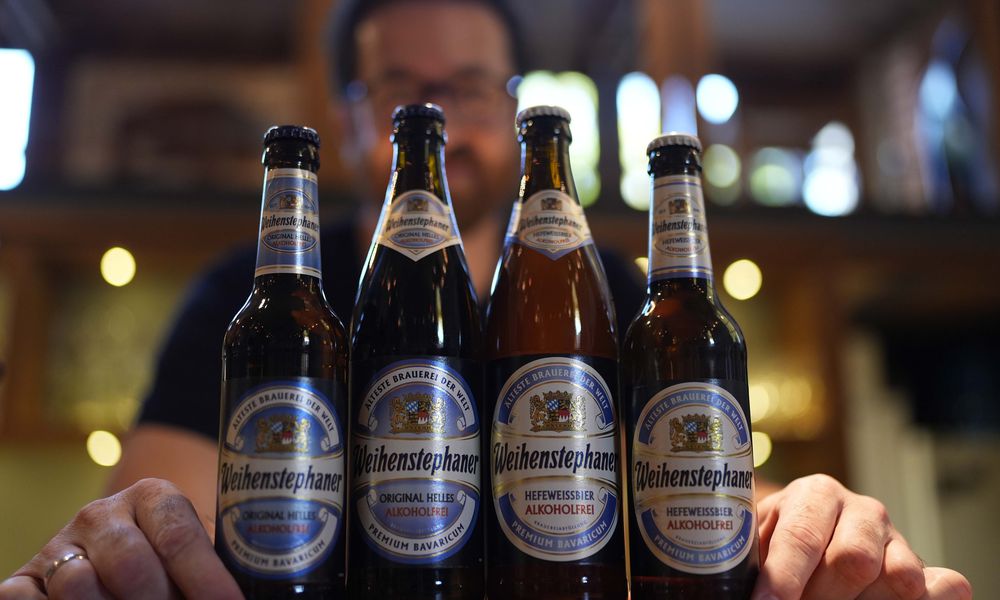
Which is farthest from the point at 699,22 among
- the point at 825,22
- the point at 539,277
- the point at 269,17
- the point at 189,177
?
the point at 539,277

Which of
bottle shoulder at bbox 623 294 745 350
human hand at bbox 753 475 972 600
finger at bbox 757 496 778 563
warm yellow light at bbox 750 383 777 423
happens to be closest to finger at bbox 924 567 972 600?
human hand at bbox 753 475 972 600

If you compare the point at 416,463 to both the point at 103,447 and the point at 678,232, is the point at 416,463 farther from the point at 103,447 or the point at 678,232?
the point at 103,447

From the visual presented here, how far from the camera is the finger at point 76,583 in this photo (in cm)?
58

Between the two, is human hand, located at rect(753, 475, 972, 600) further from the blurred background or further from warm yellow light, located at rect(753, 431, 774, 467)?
the blurred background

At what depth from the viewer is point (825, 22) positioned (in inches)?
178

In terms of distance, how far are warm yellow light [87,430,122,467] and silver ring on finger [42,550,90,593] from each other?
2580 millimetres

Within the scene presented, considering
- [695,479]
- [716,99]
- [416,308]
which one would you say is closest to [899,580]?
[695,479]

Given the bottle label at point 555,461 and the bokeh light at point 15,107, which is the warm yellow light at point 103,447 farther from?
the bottle label at point 555,461

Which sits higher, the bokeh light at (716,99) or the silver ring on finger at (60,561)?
the bokeh light at (716,99)

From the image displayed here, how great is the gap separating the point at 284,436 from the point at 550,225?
0.27 meters

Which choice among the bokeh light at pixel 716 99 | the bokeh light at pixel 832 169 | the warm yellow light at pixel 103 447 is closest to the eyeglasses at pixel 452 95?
the warm yellow light at pixel 103 447

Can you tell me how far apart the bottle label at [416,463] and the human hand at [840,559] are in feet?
0.68

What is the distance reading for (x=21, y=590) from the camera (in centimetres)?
60

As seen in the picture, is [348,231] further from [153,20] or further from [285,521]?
[153,20]
